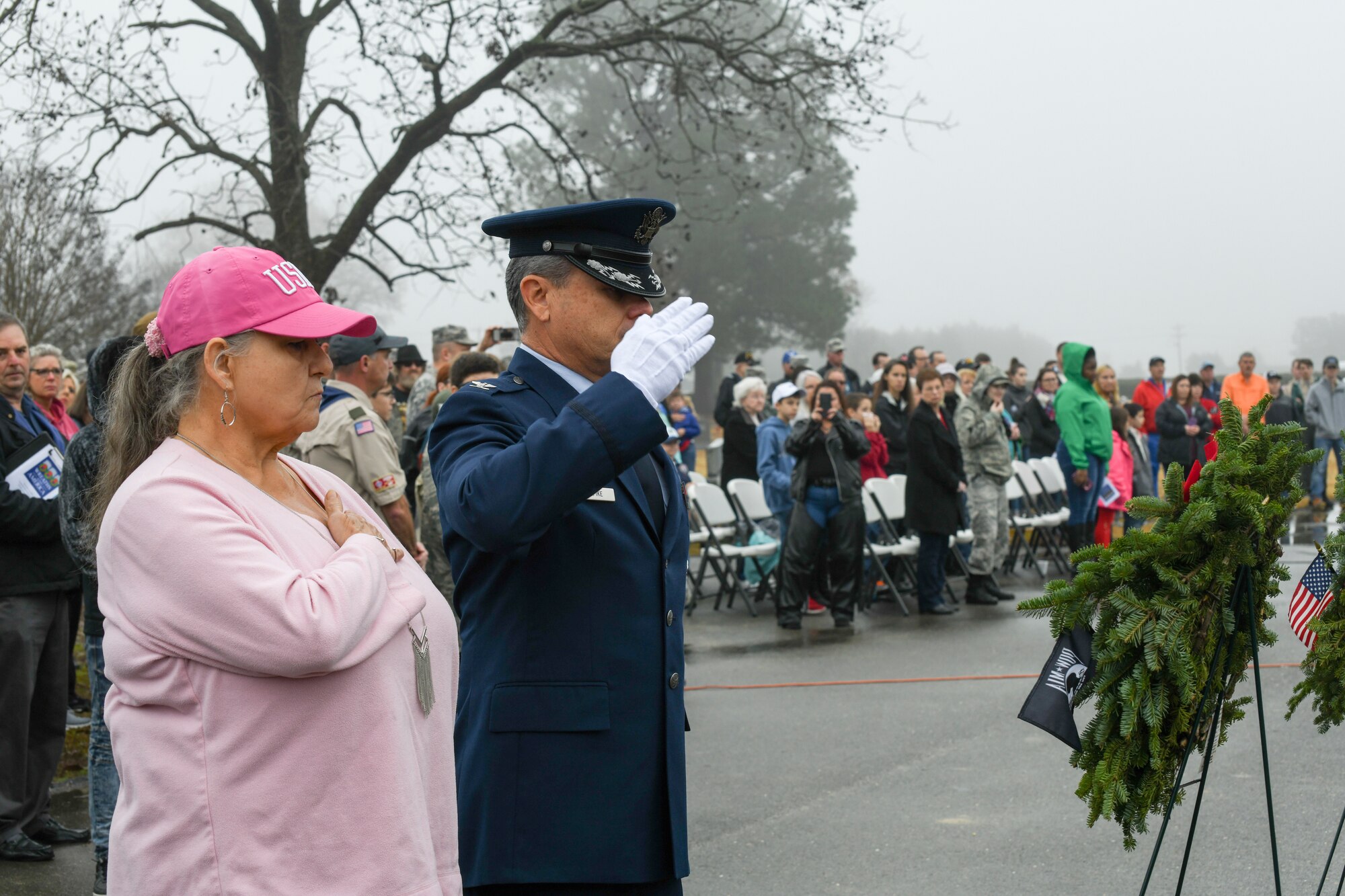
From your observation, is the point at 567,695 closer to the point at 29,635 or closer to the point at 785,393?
the point at 29,635

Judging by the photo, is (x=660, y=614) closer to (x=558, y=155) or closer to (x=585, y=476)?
A: (x=585, y=476)

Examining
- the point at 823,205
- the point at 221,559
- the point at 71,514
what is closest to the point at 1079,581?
the point at 221,559

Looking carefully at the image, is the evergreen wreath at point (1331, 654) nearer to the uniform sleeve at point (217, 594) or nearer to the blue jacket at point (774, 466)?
the uniform sleeve at point (217, 594)

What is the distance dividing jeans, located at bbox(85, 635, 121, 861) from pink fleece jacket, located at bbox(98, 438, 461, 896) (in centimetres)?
258

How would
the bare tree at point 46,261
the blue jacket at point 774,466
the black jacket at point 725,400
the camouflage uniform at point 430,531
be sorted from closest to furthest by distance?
the camouflage uniform at point 430,531 → the blue jacket at point 774,466 → the black jacket at point 725,400 → the bare tree at point 46,261

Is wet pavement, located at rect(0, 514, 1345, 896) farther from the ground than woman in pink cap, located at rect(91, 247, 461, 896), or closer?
closer

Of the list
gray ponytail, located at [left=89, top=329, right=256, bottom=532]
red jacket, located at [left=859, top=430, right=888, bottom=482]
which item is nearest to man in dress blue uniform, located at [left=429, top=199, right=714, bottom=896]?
gray ponytail, located at [left=89, top=329, right=256, bottom=532]

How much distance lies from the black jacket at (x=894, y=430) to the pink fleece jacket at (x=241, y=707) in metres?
9.85

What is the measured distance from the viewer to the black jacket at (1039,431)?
13.6 m

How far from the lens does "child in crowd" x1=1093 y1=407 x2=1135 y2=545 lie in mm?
11711

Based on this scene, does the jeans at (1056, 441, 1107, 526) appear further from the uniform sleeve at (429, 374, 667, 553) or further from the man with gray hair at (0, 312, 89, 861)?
the uniform sleeve at (429, 374, 667, 553)

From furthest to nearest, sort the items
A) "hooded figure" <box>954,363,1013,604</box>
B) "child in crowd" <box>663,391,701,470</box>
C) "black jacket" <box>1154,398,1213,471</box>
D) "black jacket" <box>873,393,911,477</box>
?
1. "black jacket" <box>1154,398,1213,471</box>
2. "child in crowd" <box>663,391,701,470</box>
3. "black jacket" <box>873,393,911,477</box>
4. "hooded figure" <box>954,363,1013,604</box>

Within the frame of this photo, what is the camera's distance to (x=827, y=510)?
31.8 ft

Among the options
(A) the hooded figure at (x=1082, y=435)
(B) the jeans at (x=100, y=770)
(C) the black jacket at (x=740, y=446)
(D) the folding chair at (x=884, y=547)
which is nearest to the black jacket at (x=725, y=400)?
(C) the black jacket at (x=740, y=446)
